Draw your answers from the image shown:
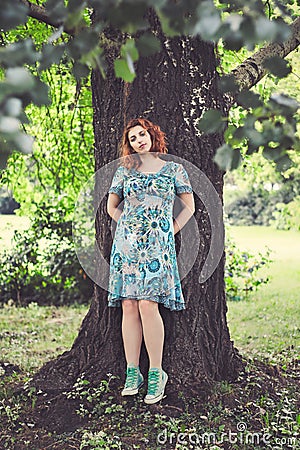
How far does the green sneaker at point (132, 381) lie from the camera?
3.51 m

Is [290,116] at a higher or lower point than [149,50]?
lower

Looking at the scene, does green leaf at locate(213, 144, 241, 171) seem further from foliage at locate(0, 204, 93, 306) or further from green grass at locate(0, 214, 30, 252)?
green grass at locate(0, 214, 30, 252)

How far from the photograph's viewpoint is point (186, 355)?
144 inches

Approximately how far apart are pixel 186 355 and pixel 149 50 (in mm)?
2620

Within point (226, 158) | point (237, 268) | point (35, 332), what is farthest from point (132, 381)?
point (237, 268)

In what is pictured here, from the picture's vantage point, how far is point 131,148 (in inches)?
144

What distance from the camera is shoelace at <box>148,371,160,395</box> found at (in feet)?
11.4

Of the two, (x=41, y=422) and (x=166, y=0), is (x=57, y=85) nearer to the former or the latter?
(x=41, y=422)

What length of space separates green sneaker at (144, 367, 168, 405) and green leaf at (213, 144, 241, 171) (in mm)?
2308

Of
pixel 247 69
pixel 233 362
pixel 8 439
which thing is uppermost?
pixel 247 69

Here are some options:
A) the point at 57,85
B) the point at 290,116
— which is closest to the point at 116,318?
the point at 290,116

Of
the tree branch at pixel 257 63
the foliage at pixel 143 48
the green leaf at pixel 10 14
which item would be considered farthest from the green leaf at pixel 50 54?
the tree branch at pixel 257 63

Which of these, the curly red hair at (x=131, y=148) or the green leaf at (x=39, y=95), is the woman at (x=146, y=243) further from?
the green leaf at (x=39, y=95)

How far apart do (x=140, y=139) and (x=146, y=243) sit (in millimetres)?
560
